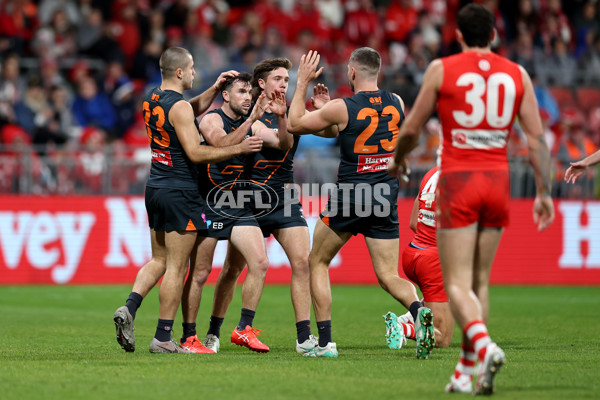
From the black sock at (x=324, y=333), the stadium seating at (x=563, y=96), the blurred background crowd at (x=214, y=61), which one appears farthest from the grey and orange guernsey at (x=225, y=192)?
the stadium seating at (x=563, y=96)

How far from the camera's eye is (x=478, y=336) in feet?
20.3

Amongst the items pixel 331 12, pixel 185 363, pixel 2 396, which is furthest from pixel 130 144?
pixel 2 396

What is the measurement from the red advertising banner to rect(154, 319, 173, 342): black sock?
8.25m

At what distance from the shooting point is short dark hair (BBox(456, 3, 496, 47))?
21.4 feet

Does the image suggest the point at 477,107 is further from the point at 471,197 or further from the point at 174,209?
the point at 174,209

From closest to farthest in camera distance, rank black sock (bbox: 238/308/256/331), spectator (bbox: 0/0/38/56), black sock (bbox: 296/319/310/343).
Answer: black sock (bbox: 296/319/310/343), black sock (bbox: 238/308/256/331), spectator (bbox: 0/0/38/56)

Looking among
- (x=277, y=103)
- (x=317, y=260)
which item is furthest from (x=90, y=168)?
(x=317, y=260)

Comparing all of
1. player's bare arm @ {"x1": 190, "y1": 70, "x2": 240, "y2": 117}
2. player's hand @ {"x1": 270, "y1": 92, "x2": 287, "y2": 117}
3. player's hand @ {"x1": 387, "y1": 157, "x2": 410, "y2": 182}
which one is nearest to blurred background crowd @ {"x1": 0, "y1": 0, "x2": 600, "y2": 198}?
player's bare arm @ {"x1": 190, "y1": 70, "x2": 240, "y2": 117}

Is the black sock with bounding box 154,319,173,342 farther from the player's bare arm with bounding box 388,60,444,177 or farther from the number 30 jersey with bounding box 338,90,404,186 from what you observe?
the player's bare arm with bounding box 388,60,444,177

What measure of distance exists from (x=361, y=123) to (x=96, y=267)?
10.0m

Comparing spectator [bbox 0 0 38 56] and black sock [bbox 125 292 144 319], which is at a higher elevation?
spectator [bbox 0 0 38 56]

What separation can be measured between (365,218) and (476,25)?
2613 mm

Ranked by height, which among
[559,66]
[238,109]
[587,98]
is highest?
[559,66]

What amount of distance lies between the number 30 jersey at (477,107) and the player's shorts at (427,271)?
10.4 feet
